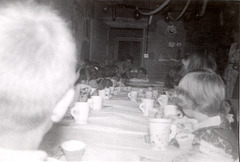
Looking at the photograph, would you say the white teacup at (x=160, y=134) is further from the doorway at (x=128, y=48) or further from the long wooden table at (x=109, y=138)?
the doorway at (x=128, y=48)

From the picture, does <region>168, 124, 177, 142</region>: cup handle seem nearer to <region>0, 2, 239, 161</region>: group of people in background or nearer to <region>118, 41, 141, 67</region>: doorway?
<region>0, 2, 239, 161</region>: group of people in background

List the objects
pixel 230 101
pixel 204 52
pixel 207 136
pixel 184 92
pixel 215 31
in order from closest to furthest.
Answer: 1. pixel 207 136
2. pixel 184 92
3. pixel 230 101
4. pixel 204 52
5. pixel 215 31

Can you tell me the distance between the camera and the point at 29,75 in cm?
53

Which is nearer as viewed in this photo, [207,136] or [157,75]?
[207,136]

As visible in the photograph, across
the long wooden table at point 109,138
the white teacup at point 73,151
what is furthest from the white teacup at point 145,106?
the white teacup at point 73,151

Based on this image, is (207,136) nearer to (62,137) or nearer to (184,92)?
(184,92)

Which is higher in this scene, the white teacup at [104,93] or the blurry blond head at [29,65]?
the blurry blond head at [29,65]

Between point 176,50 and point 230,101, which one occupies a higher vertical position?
point 176,50

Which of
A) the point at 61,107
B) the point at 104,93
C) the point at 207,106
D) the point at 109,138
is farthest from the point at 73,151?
the point at 104,93

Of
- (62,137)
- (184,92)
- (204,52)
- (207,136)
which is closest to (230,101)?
(204,52)

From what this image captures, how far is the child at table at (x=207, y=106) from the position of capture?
1.01 metres

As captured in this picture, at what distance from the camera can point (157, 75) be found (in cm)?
873

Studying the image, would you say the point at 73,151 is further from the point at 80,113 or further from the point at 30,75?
the point at 80,113

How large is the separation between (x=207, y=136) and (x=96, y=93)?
Result: 1.19 meters
